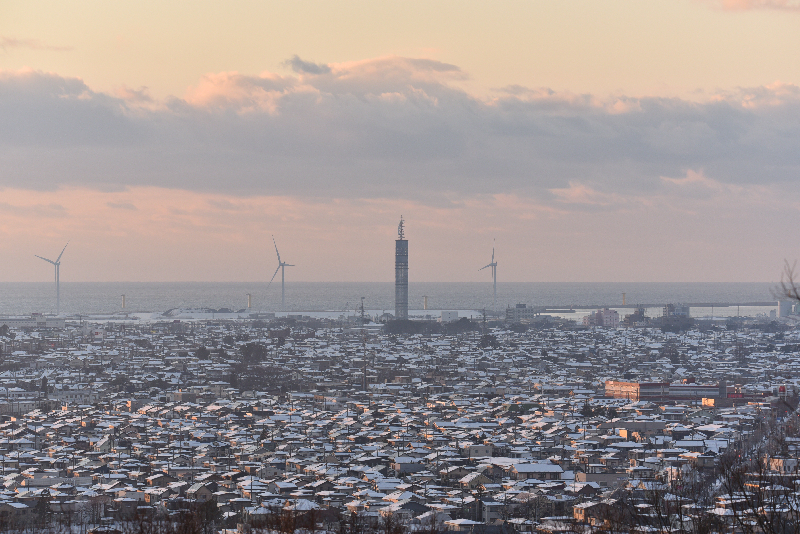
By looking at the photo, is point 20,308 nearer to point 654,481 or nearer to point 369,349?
point 369,349

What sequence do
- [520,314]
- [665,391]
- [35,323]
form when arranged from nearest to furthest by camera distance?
[665,391] → [35,323] → [520,314]

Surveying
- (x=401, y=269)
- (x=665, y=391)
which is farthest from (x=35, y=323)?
(x=665, y=391)

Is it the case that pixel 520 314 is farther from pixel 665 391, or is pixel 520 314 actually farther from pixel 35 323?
pixel 665 391

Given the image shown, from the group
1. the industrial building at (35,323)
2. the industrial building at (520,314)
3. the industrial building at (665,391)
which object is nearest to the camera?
the industrial building at (665,391)

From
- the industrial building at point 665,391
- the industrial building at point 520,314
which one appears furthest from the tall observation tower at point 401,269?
the industrial building at point 665,391

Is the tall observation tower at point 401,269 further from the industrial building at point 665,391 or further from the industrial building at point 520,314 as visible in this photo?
the industrial building at point 665,391

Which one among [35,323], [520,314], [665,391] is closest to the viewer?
[665,391]

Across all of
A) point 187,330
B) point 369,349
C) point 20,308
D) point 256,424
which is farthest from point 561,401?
point 20,308

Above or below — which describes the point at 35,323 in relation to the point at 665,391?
above

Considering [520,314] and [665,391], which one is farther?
[520,314]

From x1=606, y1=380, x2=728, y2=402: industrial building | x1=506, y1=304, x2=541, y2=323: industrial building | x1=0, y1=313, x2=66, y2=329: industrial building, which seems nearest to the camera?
x1=606, y1=380, x2=728, y2=402: industrial building

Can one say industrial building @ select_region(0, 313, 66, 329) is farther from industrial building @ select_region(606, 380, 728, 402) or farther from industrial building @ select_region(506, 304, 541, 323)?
industrial building @ select_region(606, 380, 728, 402)

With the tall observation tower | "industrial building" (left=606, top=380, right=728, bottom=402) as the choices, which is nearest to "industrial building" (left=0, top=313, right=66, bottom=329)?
the tall observation tower
